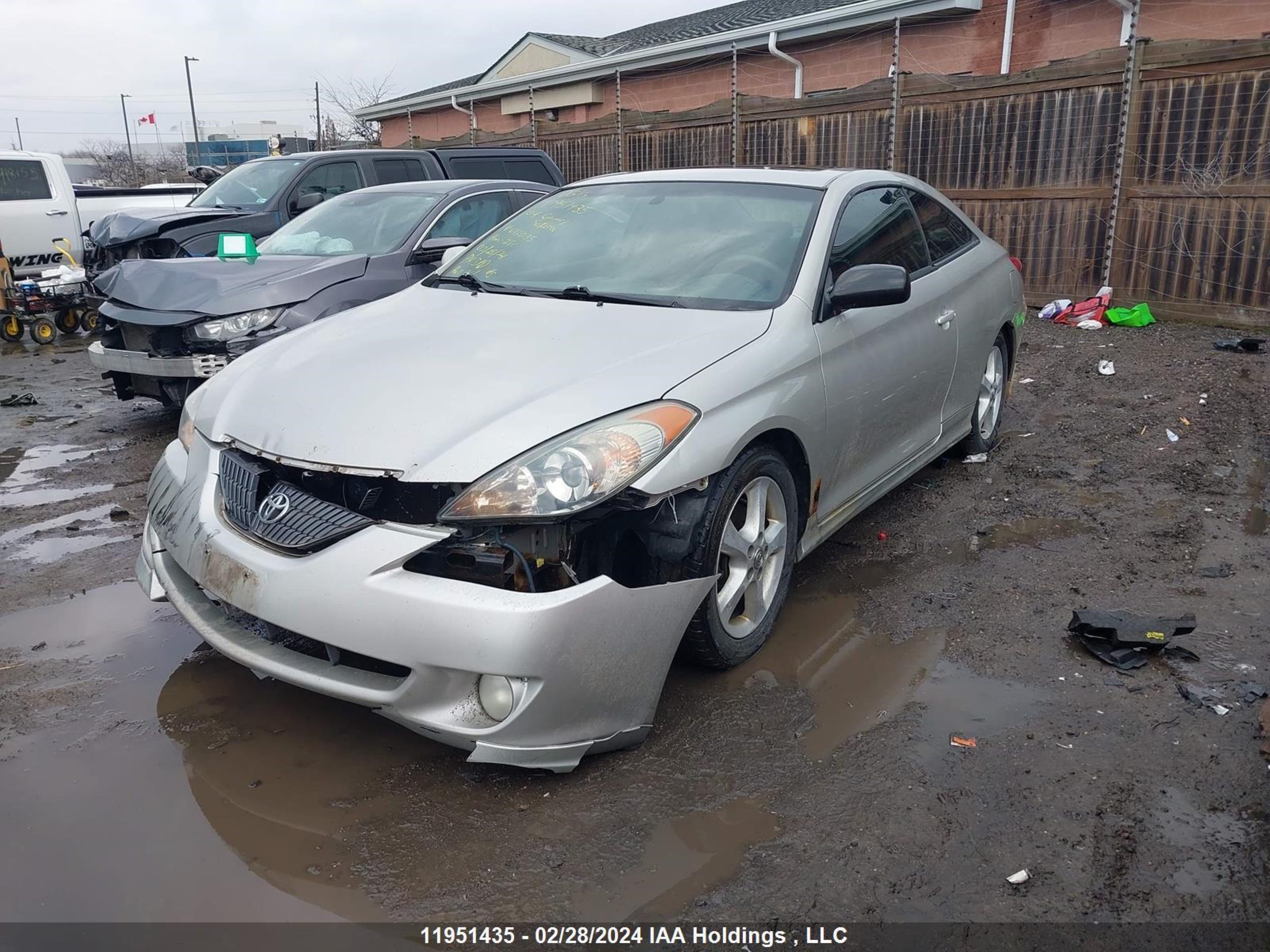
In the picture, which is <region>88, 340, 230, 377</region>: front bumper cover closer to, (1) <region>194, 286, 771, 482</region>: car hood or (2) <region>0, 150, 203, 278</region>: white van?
(1) <region>194, 286, 771, 482</region>: car hood

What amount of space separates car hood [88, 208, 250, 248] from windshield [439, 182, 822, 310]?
22.2 ft

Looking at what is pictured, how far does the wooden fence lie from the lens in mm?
8797

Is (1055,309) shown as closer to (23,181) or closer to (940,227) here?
(940,227)

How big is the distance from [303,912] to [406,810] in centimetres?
42

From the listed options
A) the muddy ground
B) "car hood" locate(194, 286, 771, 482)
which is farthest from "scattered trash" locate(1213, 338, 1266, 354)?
"car hood" locate(194, 286, 771, 482)

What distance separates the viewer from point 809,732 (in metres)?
3.12

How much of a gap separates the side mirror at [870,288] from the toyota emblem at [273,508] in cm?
212

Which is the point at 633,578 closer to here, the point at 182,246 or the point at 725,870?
the point at 725,870

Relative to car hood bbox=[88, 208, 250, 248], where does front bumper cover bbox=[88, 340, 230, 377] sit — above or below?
below

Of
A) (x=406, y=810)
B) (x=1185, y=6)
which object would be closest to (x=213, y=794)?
(x=406, y=810)

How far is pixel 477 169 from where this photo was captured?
1078cm

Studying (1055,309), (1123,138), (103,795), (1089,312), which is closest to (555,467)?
(103,795)

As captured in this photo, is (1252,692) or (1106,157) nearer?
(1252,692)

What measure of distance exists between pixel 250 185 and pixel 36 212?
443cm
